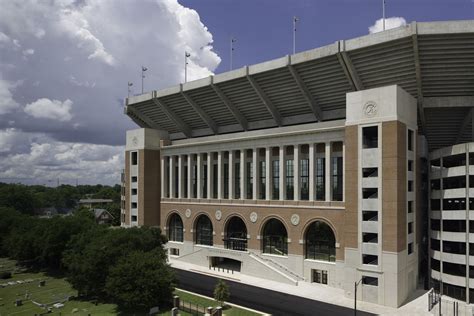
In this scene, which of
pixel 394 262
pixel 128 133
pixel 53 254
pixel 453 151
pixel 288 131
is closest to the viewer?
pixel 394 262

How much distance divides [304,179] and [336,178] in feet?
16.2

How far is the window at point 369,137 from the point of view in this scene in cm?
4289

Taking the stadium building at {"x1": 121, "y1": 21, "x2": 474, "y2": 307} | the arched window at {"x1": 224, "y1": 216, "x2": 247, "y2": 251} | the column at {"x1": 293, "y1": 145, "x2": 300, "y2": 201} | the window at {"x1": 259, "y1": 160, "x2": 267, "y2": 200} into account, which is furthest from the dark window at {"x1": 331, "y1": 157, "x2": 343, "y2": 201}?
the arched window at {"x1": 224, "y1": 216, "x2": 247, "y2": 251}

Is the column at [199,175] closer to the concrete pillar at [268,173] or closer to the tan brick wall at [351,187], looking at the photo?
the concrete pillar at [268,173]

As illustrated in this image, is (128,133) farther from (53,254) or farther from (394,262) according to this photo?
(394,262)

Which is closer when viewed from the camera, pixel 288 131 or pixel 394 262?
pixel 394 262

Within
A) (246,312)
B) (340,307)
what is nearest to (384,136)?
(340,307)

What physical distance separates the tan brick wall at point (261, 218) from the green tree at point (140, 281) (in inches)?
736

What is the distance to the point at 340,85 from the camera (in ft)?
163

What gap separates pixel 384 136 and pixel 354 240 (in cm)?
1266

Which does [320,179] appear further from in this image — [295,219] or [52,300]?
[52,300]

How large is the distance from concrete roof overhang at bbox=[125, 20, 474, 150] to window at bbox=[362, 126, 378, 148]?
26.3 feet

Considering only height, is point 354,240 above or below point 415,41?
below

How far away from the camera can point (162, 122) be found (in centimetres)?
7419
